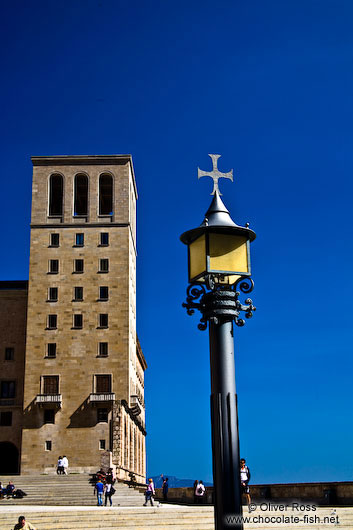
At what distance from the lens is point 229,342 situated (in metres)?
7.38

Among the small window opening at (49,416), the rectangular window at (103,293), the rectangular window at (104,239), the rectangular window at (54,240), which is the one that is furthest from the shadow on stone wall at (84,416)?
the rectangular window at (54,240)

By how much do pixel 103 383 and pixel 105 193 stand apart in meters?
18.3

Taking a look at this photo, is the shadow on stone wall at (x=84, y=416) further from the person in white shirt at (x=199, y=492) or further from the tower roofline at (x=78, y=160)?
the tower roofline at (x=78, y=160)

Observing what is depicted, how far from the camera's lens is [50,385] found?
53.5 m

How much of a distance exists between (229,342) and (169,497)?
38974 millimetres

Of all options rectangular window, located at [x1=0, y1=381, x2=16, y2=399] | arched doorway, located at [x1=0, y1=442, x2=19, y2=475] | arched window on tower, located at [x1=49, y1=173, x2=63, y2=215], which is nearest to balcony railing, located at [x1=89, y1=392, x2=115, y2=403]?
rectangular window, located at [x1=0, y1=381, x2=16, y2=399]

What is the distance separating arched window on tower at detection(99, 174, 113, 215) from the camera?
6019 centimetres

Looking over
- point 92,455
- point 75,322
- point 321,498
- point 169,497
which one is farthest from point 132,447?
point 321,498

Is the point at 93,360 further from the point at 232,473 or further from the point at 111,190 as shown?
the point at 232,473

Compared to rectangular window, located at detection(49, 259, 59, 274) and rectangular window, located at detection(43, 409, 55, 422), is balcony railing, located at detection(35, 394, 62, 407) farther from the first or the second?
rectangular window, located at detection(49, 259, 59, 274)

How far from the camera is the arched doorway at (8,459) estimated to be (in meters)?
57.6

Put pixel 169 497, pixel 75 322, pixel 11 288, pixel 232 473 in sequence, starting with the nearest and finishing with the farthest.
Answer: pixel 232 473 < pixel 169 497 < pixel 75 322 < pixel 11 288

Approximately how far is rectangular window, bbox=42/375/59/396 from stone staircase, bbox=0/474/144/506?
8.94 m

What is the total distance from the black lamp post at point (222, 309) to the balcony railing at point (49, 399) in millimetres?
46675
